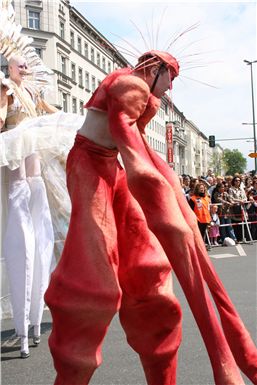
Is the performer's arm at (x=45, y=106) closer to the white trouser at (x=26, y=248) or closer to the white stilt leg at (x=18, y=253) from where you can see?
the white trouser at (x=26, y=248)

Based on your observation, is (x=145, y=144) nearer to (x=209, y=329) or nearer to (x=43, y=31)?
(x=209, y=329)

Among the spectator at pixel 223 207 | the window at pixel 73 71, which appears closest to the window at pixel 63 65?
the window at pixel 73 71

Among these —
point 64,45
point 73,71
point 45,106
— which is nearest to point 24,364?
point 45,106

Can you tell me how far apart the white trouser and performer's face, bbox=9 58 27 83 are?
2.41 ft

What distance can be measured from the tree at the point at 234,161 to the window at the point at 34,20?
74763 millimetres

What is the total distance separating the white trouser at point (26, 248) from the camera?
358 cm

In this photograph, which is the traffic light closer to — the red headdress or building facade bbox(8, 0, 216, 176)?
building facade bbox(8, 0, 216, 176)

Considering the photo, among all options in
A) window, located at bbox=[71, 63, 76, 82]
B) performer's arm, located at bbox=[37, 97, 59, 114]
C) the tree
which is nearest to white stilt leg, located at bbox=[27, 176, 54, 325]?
performer's arm, located at bbox=[37, 97, 59, 114]

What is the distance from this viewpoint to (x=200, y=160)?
124m

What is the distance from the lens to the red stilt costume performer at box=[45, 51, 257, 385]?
1.96 metres

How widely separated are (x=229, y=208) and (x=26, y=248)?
7838 millimetres

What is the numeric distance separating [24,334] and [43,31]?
115ft

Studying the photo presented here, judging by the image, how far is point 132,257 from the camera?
227 centimetres

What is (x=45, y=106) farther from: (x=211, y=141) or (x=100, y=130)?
(x=211, y=141)
